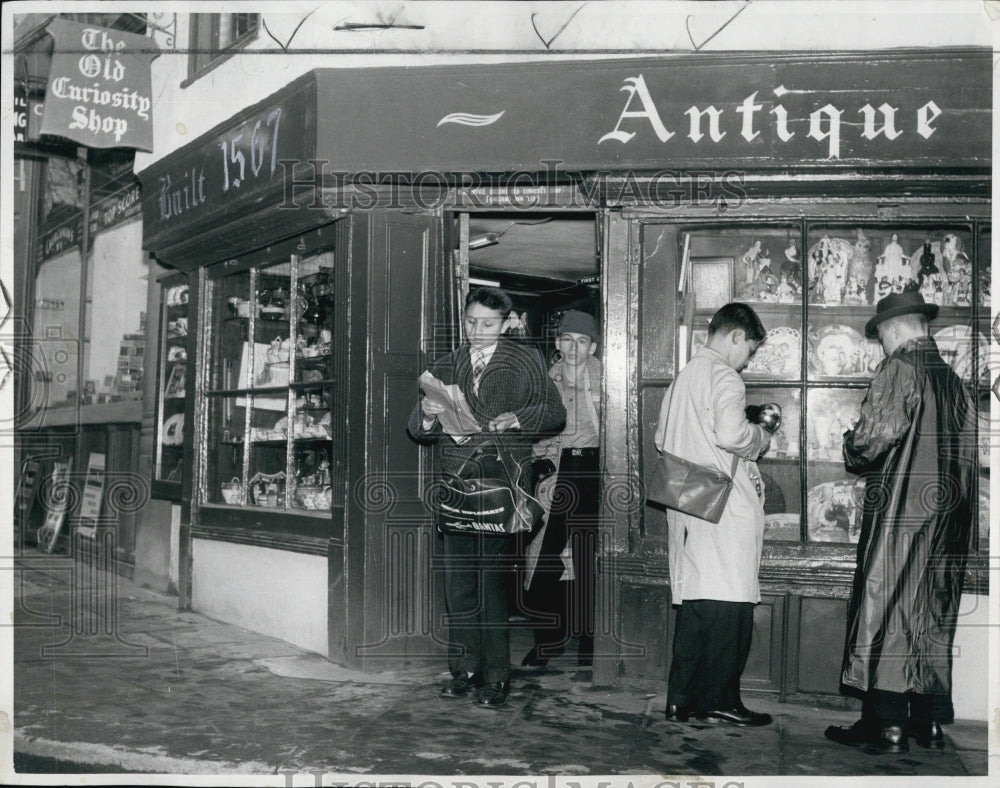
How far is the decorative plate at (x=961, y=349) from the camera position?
505 cm

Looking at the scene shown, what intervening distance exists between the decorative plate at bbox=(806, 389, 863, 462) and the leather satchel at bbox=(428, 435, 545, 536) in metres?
1.54

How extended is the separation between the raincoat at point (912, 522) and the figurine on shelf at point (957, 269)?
2.99ft

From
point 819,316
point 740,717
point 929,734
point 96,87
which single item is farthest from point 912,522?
point 96,87

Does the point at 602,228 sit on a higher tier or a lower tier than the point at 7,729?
higher

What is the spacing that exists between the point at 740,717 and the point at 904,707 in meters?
0.71

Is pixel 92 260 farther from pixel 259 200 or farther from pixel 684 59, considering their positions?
pixel 684 59

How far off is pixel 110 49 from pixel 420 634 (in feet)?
14.5

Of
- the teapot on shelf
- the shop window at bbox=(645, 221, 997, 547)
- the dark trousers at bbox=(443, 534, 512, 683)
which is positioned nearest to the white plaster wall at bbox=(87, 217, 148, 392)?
the teapot on shelf

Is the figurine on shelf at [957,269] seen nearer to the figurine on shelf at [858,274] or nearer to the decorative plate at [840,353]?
the figurine on shelf at [858,274]

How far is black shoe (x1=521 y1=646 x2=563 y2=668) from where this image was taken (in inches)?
231

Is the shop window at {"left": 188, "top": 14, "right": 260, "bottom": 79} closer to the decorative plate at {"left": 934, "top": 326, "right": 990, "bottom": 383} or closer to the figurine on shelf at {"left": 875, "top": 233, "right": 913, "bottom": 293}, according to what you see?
the figurine on shelf at {"left": 875, "top": 233, "right": 913, "bottom": 293}

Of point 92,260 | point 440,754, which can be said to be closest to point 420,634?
point 440,754

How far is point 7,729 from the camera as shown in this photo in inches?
158

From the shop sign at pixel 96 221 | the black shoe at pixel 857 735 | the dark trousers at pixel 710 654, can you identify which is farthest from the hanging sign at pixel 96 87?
the black shoe at pixel 857 735
